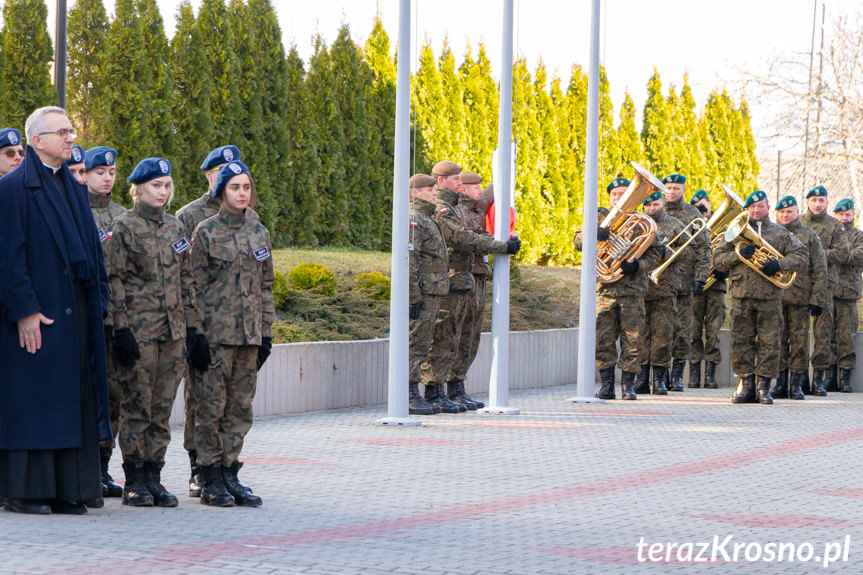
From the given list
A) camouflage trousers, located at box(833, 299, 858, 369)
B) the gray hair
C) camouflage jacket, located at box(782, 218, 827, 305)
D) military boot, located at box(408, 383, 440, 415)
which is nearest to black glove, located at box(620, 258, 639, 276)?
camouflage jacket, located at box(782, 218, 827, 305)

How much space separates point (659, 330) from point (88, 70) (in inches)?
384

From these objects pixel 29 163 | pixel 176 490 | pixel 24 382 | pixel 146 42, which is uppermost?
pixel 146 42

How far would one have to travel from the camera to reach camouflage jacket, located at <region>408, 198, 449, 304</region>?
44.5 feet

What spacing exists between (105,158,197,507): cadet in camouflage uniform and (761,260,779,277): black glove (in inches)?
350

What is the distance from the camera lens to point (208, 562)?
6418 mm

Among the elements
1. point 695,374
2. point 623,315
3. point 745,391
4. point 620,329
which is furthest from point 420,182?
point 695,374

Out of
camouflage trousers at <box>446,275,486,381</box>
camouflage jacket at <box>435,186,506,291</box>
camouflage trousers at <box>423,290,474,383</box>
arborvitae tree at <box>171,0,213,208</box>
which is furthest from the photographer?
arborvitae tree at <box>171,0,213,208</box>

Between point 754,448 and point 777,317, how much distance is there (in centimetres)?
440

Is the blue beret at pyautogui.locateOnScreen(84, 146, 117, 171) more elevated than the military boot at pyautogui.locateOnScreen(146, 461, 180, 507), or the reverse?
the blue beret at pyautogui.locateOnScreen(84, 146, 117, 171)

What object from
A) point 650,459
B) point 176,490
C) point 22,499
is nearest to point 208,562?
point 22,499

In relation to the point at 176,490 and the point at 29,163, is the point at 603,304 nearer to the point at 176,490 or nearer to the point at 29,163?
the point at 176,490

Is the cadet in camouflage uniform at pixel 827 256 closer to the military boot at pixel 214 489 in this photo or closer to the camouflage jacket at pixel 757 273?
the camouflage jacket at pixel 757 273

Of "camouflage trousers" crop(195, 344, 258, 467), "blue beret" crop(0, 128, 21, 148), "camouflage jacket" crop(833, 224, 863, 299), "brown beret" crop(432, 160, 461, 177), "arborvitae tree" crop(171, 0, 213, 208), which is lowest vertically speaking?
"camouflage trousers" crop(195, 344, 258, 467)

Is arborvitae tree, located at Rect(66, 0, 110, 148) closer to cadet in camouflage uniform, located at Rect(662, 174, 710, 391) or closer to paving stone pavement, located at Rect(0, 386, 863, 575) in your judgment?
cadet in camouflage uniform, located at Rect(662, 174, 710, 391)
